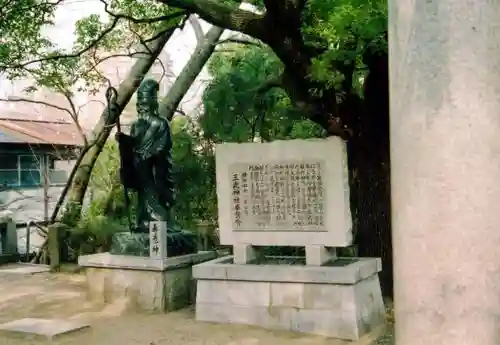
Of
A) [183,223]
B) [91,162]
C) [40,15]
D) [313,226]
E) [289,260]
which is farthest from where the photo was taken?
[91,162]

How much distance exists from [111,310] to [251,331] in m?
2.27

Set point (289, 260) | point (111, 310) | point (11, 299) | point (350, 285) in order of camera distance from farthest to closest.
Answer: point (11, 299), point (111, 310), point (289, 260), point (350, 285)

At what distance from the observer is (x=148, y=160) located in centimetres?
880

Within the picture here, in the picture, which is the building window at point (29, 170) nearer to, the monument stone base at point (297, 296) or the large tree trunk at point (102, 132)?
the large tree trunk at point (102, 132)

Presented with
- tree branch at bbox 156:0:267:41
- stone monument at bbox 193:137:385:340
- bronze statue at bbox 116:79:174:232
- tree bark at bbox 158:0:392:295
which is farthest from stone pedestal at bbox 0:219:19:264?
tree branch at bbox 156:0:267:41

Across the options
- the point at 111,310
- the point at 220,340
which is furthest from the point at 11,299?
the point at 220,340

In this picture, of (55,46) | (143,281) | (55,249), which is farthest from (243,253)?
(55,46)

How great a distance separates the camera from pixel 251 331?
22.7ft

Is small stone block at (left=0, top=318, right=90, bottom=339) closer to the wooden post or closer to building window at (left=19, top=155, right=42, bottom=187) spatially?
the wooden post

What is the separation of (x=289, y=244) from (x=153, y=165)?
263 cm

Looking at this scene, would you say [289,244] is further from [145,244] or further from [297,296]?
[145,244]

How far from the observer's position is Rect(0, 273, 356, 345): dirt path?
6605 millimetres

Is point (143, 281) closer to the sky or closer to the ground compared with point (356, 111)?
closer to the ground

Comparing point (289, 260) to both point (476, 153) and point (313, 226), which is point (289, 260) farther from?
point (476, 153)
